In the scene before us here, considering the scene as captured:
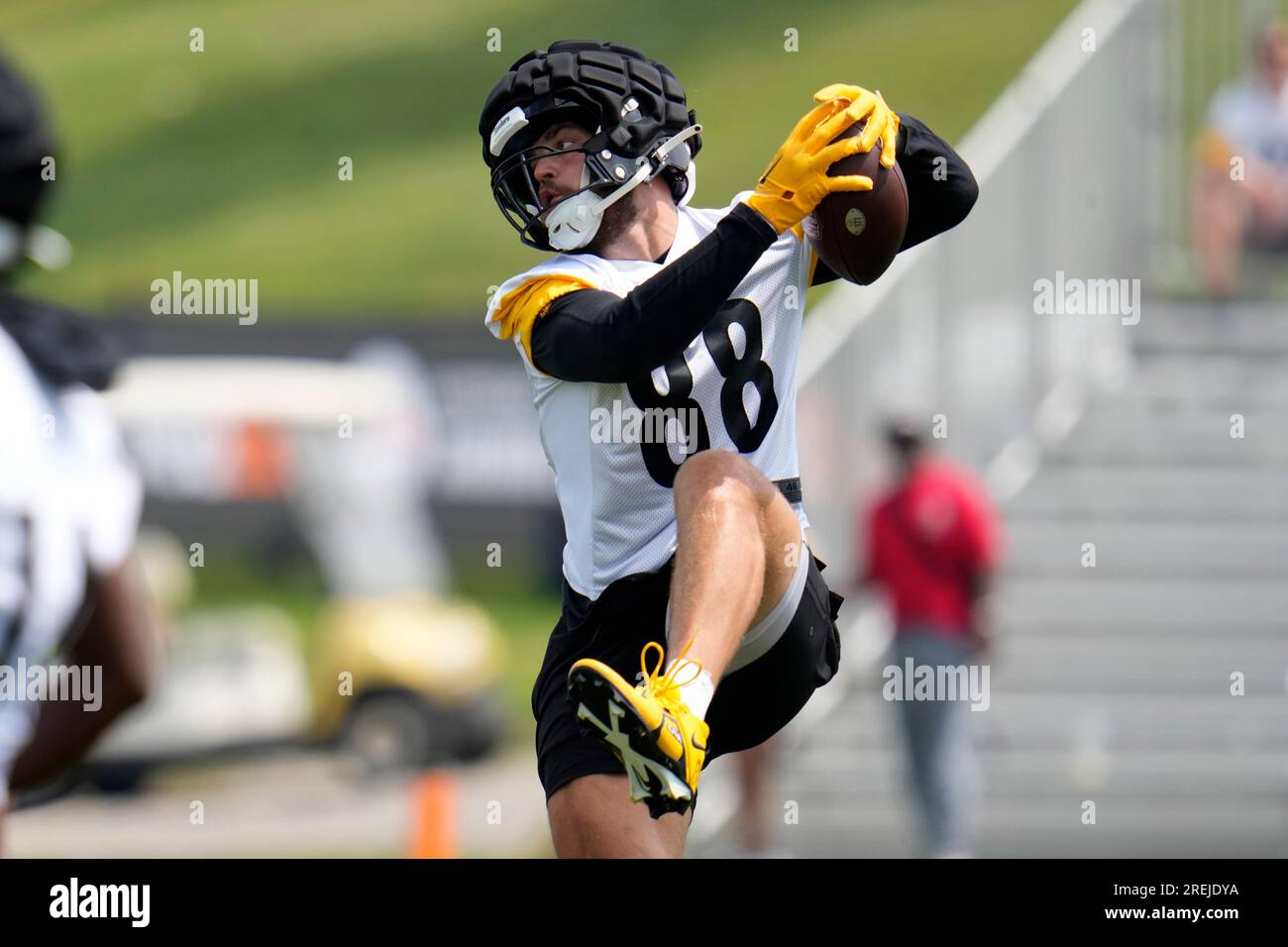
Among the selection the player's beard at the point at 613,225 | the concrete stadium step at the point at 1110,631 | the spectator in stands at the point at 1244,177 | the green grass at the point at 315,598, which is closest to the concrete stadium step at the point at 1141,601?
the concrete stadium step at the point at 1110,631

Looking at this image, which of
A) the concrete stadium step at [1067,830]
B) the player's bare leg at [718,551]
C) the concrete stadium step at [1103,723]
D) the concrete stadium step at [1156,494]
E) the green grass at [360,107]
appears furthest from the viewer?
the green grass at [360,107]

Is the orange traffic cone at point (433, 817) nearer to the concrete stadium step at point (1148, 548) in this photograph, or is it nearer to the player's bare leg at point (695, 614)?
the concrete stadium step at point (1148, 548)

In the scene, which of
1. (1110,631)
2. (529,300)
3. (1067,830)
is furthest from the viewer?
(1110,631)

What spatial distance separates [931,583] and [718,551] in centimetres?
485

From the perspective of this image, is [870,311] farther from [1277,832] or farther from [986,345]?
[1277,832]

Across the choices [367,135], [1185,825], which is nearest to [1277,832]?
[1185,825]

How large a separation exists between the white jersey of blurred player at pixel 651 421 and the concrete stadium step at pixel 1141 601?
18.1ft

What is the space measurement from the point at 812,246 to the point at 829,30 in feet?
68.0

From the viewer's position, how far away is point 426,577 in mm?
13484

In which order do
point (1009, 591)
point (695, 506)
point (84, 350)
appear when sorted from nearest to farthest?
point (84, 350) < point (695, 506) < point (1009, 591)

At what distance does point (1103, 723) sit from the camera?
28.6ft

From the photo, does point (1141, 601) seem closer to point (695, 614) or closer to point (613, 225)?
point (613, 225)

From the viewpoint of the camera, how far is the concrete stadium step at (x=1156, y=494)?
9.32 meters
